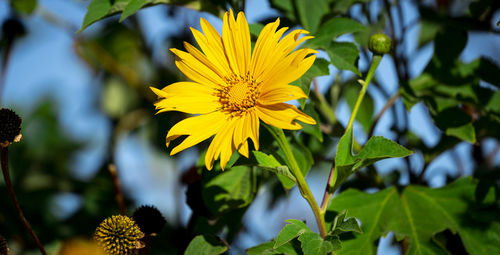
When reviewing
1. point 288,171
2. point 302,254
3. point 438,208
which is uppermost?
point 288,171

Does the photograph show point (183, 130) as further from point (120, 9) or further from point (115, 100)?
point (115, 100)

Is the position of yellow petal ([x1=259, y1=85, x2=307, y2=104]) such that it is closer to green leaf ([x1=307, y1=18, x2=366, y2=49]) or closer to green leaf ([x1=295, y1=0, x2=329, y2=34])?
green leaf ([x1=307, y1=18, x2=366, y2=49])

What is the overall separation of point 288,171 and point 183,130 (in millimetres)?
189

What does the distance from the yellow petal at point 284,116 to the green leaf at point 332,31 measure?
27cm

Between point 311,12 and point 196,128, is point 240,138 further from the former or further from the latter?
point 311,12

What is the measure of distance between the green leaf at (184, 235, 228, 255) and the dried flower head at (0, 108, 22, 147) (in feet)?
1.23

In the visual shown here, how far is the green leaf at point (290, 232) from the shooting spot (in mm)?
875

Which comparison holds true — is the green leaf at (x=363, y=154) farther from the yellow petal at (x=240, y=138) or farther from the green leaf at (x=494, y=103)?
the green leaf at (x=494, y=103)

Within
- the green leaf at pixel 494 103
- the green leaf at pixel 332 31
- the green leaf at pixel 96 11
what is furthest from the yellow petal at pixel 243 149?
the green leaf at pixel 494 103

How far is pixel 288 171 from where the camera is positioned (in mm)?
888

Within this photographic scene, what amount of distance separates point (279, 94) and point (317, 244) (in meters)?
0.26

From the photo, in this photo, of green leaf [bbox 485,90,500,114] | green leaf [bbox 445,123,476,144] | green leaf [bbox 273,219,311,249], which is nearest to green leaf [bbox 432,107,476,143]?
green leaf [bbox 445,123,476,144]

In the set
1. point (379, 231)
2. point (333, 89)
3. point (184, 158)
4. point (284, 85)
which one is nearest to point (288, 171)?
point (284, 85)

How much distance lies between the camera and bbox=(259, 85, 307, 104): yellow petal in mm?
831
